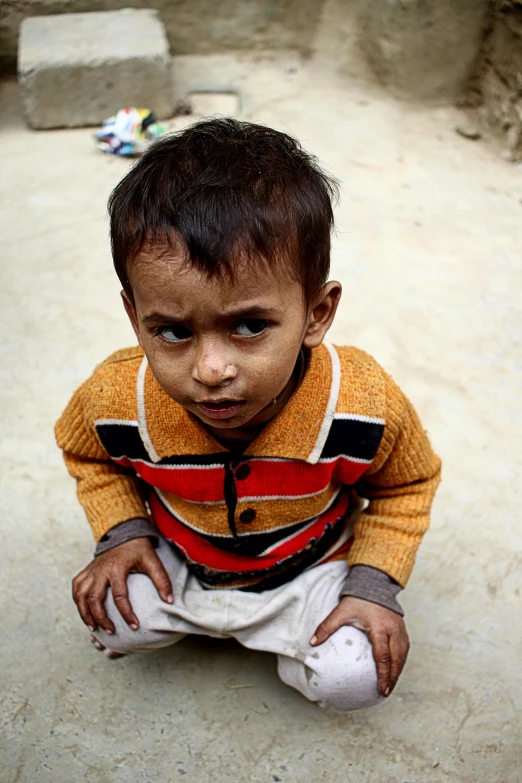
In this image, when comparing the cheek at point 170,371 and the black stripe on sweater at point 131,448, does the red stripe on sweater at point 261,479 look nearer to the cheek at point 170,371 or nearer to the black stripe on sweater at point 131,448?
the black stripe on sweater at point 131,448

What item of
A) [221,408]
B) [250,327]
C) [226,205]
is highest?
[226,205]

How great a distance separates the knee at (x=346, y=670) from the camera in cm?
129

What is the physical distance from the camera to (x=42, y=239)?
→ 289cm

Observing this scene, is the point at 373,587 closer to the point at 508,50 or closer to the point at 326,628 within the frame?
the point at 326,628

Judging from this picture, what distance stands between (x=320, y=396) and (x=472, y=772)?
762 millimetres

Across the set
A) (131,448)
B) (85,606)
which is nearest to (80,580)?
(85,606)

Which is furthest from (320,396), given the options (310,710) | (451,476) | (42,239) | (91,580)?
(42,239)

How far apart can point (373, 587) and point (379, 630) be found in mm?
73

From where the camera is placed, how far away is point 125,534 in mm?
1410

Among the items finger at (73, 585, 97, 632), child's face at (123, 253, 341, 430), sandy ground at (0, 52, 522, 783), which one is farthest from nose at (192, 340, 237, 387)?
sandy ground at (0, 52, 522, 783)

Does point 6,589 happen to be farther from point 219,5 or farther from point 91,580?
point 219,5

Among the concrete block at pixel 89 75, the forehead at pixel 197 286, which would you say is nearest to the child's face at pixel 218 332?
the forehead at pixel 197 286

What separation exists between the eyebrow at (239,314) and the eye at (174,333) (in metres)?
0.02

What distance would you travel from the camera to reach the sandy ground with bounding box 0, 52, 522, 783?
143 centimetres
